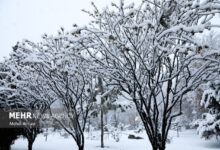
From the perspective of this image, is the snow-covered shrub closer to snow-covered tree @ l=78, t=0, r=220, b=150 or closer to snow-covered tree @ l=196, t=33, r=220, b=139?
snow-covered tree @ l=196, t=33, r=220, b=139

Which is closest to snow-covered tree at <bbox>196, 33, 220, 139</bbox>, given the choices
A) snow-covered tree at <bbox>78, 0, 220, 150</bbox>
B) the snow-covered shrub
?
the snow-covered shrub

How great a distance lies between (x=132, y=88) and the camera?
3301 millimetres

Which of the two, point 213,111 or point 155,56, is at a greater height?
point 155,56

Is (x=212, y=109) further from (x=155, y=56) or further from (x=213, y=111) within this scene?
(x=155, y=56)

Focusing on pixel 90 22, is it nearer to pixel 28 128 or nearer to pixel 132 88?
pixel 132 88

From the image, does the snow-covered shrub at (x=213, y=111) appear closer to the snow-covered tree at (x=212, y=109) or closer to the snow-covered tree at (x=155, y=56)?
the snow-covered tree at (x=212, y=109)

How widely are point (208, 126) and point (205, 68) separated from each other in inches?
444

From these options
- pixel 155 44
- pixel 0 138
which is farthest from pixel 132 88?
pixel 0 138

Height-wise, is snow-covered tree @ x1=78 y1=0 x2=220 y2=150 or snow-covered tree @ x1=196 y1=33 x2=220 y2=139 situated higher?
snow-covered tree @ x1=78 y1=0 x2=220 y2=150

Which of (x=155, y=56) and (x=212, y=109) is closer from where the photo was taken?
(x=155, y=56)

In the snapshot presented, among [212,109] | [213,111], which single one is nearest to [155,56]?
[212,109]

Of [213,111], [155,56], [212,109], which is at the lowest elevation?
[213,111]

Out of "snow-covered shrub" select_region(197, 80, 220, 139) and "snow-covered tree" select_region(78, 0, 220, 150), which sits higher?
"snow-covered tree" select_region(78, 0, 220, 150)

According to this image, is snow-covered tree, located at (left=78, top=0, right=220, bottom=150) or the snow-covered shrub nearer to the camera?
snow-covered tree, located at (left=78, top=0, right=220, bottom=150)
